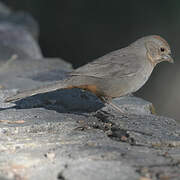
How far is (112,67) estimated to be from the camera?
4371 millimetres

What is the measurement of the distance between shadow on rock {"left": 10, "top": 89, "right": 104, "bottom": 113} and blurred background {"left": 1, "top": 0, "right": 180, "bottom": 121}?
4.28 metres

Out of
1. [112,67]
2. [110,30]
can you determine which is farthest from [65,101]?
[110,30]

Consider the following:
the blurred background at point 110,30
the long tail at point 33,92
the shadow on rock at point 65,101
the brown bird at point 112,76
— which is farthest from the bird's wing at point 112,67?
the blurred background at point 110,30

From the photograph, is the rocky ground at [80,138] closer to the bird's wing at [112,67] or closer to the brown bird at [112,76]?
the brown bird at [112,76]

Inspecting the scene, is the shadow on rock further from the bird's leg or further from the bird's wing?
the bird's wing

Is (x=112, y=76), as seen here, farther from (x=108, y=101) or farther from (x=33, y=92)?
(x=33, y=92)

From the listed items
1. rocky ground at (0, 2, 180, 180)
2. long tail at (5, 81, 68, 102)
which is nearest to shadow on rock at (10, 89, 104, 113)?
rocky ground at (0, 2, 180, 180)

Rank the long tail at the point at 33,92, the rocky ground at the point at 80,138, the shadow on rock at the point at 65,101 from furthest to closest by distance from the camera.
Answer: the shadow on rock at the point at 65,101, the long tail at the point at 33,92, the rocky ground at the point at 80,138

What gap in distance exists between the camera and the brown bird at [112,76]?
13.7 ft

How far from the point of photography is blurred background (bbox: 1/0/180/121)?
8867 millimetres

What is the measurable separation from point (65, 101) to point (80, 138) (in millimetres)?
1246

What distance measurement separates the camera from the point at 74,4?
35.5 feet

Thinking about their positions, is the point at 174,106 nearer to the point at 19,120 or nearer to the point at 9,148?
the point at 19,120

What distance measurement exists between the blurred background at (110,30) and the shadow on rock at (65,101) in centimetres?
428
